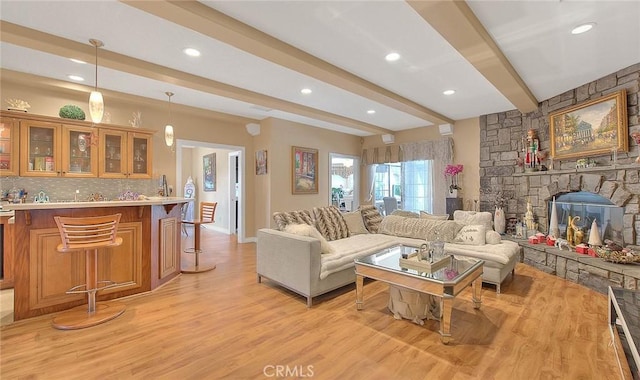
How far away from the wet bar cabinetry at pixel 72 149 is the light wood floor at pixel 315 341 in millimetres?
2079

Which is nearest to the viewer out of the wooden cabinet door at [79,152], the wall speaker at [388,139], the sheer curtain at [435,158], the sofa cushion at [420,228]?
the wooden cabinet door at [79,152]

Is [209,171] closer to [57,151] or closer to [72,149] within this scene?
[72,149]

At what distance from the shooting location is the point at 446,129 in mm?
5855

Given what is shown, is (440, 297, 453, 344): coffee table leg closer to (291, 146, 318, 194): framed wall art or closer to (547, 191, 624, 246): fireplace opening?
(547, 191, 624, 246): fireplace opening

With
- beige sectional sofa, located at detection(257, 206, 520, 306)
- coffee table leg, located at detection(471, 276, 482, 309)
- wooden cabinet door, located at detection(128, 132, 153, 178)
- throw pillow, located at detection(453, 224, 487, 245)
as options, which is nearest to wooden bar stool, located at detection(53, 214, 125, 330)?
beige sectional sofa, located at detection(257, 206, 520, 306)

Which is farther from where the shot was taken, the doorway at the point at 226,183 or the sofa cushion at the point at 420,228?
the doorway at the point at 226,183

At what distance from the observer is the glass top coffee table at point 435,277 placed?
2230mm

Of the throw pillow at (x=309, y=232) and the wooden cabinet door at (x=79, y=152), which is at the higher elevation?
the wooden cabinet door at (x=79, y=152)

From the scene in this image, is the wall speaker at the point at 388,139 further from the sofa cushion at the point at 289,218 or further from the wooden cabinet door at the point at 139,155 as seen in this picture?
the wooden cabinet door at the point at 139,155

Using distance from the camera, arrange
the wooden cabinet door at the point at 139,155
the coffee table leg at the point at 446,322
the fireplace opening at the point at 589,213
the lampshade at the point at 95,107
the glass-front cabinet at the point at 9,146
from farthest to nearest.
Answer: the wooden cabinet door at the point at 139,155 < the fireplace opening at the point at 589,213 < the glass-front cabinet at the point at 9,146 < the lampshade at the point at 95,107 < the coffee table leg at the point at 446,322

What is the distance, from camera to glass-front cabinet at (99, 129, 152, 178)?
4.09 meters

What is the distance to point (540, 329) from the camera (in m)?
2.42

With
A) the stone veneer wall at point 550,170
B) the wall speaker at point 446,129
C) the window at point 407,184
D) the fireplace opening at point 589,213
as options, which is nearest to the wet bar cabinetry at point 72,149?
the window at point 407,184

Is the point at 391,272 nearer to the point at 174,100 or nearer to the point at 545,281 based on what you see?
the point at 545,281
